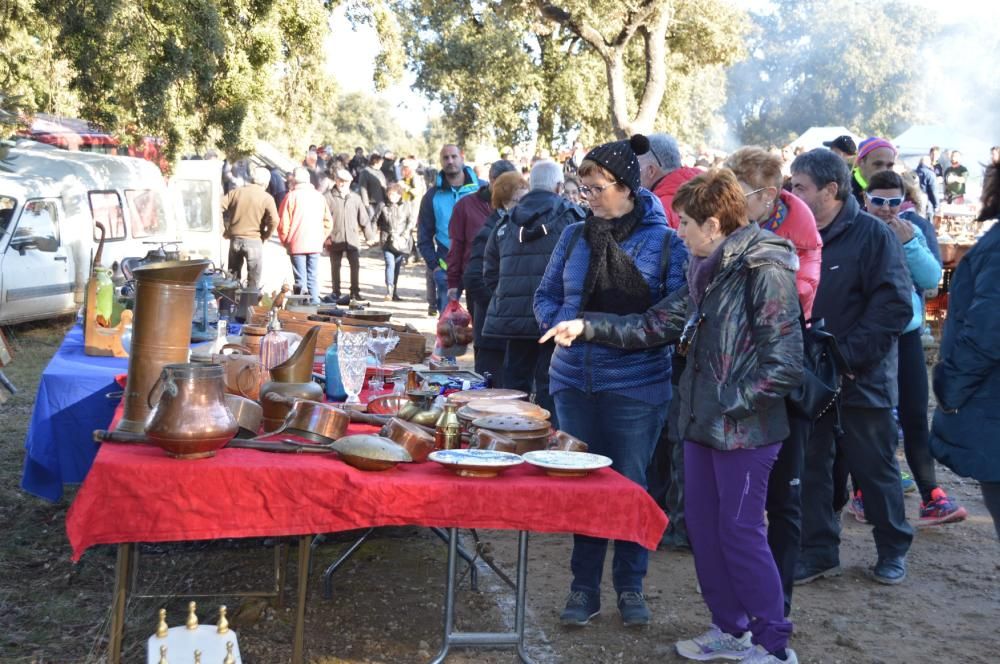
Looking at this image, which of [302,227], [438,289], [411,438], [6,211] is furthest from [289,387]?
[302,227]

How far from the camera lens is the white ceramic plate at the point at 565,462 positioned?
126 inches

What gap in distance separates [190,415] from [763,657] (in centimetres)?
198

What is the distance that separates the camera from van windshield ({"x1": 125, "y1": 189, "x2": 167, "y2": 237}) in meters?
12.9

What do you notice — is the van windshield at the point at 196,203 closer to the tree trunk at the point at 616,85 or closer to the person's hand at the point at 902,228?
the tree trunk at the point at 616,85

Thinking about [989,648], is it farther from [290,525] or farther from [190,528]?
[190,528]

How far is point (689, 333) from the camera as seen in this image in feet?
12.1

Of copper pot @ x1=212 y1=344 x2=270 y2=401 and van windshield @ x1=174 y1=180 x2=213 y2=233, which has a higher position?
van windshield @ x1=174 y1=180 x2=213 y2=233

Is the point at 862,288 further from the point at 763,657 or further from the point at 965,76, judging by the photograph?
the point at 965,76

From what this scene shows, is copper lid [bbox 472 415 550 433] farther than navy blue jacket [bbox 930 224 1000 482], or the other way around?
copper lid [bbox 472 415 550 433]

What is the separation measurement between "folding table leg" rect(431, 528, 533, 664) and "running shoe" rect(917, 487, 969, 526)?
10.4 feet

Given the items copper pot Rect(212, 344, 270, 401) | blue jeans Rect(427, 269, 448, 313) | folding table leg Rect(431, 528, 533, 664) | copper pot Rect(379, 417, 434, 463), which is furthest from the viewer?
blue jeans Rect(427, 269, 448, 313)

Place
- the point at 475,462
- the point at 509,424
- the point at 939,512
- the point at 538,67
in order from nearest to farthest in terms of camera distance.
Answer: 1. the point at 475,462
2. the point at 509,424
3. the point at 939,512
4. the point at 538,67

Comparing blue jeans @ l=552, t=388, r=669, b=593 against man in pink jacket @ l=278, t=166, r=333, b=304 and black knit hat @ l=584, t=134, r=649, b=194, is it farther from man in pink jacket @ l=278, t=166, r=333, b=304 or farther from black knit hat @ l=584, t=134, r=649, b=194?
man in pink jacket @ l=278, t=166, r=333, b=304

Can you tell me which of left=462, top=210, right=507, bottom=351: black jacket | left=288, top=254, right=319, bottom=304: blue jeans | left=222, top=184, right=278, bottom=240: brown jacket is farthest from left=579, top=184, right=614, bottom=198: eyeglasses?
left=288, top=254, right=319, bottom=304: blue jeans
